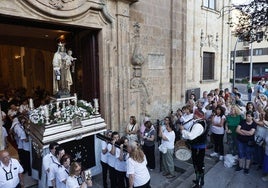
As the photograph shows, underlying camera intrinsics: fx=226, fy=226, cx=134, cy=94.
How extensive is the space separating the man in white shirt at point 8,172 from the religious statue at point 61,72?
229 cm

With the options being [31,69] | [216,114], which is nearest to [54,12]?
[216,114]

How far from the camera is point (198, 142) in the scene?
5242 millimetres

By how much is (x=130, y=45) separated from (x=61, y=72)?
109 inches

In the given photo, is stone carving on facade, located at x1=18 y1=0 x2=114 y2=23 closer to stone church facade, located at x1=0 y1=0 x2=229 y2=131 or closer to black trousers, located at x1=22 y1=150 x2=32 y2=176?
stone church facade, located at x1=0 y1=0 x2=229 y2=131

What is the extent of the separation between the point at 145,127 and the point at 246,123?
2.70m

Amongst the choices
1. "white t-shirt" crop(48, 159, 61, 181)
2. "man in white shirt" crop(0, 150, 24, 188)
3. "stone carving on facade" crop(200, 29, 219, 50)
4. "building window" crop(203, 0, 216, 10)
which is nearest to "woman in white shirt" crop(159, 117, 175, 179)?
"white t-shirt" crop(48, 159, 61, 181)

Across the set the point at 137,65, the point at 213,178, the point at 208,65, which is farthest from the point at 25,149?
the point at 208,65

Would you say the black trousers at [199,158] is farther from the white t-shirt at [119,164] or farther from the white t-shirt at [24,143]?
the white t-shirt at [24,143]

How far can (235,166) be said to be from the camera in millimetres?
6527

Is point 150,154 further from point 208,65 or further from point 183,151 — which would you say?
point 208,65

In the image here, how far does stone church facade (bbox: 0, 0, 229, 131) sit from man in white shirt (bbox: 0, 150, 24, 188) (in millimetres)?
3203

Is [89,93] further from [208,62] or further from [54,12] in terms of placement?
[208,62]

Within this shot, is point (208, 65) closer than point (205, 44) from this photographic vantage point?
No

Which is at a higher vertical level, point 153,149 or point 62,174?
point 62,174
